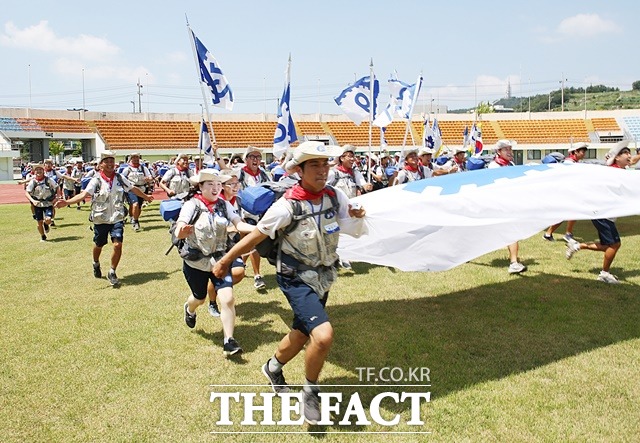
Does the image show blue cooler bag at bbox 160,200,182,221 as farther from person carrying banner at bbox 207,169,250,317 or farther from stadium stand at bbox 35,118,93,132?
stadium stand at bbox 35,118,93,132

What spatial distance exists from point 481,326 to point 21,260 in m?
8.88

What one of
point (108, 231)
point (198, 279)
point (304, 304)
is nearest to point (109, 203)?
point (108, 231)

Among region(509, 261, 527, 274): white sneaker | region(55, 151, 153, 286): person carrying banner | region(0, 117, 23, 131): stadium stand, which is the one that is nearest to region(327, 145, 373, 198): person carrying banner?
region(509, 261, 527, 274): white sneaker

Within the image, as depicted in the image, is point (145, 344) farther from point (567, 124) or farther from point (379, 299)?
point (567, 124)

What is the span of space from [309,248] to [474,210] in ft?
7.25

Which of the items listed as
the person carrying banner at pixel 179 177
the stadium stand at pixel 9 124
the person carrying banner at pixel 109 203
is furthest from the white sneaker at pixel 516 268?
the stadium stand at pixel 9 124

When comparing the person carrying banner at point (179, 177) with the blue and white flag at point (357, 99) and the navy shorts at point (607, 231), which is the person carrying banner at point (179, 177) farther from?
the navy shorts at point (607, 231)

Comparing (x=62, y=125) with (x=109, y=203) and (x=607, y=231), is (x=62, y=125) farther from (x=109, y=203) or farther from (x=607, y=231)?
(x=607, y=231)

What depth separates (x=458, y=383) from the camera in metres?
4.34

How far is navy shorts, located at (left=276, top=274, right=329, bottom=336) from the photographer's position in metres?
3.76

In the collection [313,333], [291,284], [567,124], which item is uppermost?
[567,124]

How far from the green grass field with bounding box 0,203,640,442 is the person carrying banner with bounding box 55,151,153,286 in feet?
1.82

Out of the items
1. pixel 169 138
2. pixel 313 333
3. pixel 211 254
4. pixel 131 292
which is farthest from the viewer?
pixel 169 138

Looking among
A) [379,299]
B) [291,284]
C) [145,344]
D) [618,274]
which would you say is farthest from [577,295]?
[145,344]
